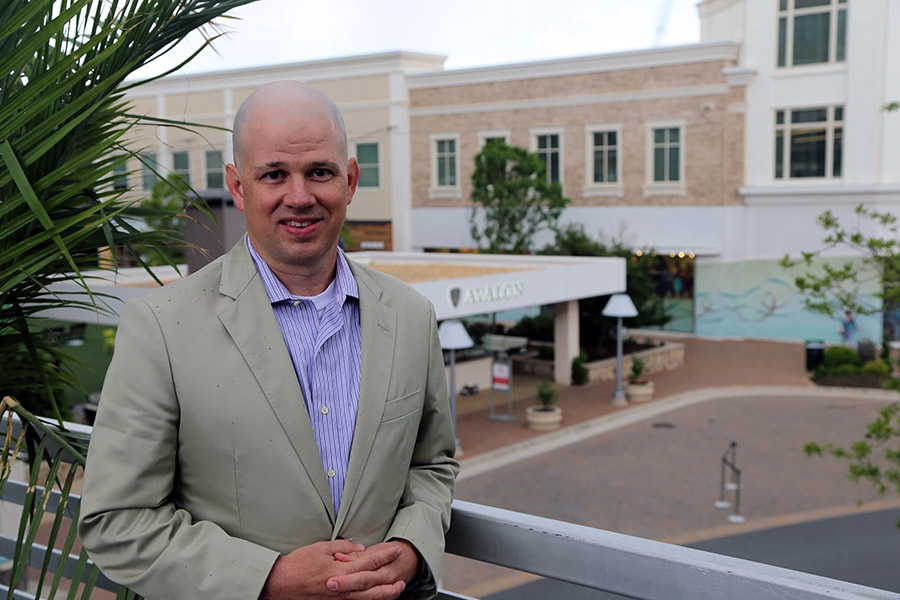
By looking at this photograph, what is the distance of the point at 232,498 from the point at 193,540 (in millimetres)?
110

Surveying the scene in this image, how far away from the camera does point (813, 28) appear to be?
3103cm

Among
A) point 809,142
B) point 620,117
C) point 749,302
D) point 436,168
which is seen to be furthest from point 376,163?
point 809,142

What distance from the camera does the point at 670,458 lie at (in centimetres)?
1755

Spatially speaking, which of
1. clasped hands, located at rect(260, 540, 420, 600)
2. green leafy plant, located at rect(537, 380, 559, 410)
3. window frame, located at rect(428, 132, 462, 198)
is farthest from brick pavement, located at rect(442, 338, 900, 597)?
window frame, located at rect(428, 132, 462, 198)

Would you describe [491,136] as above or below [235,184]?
above

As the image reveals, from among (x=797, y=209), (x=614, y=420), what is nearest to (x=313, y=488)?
(x=614, y=420)

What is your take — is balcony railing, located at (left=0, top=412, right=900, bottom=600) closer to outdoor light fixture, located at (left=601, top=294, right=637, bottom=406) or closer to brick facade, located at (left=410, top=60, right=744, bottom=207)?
outdoor light fixture, located at (left=601, top=294, right=637, bottom=406)

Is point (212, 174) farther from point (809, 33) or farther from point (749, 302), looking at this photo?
point (809, 33)

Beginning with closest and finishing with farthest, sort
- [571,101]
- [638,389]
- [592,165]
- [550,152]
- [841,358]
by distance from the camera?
[638,389], [841,358], [571,101], [592,165], [550,152]

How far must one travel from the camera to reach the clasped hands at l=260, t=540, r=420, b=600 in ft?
5.77

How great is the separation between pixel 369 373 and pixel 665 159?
104 ft

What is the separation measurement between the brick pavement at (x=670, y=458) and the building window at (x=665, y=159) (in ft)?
27.8

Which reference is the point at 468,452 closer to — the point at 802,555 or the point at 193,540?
the point at 802,555

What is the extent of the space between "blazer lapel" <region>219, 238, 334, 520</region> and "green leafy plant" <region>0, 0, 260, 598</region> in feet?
1.27
